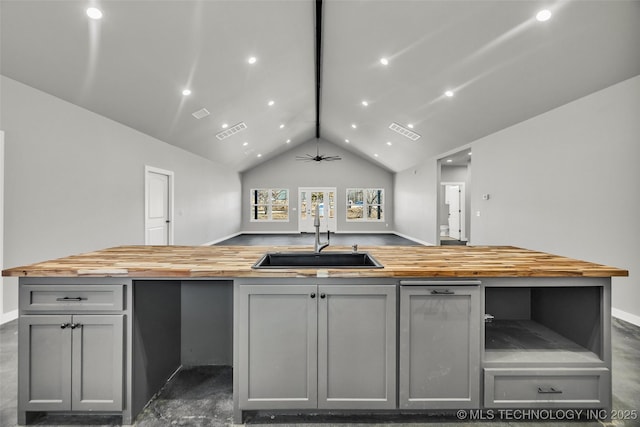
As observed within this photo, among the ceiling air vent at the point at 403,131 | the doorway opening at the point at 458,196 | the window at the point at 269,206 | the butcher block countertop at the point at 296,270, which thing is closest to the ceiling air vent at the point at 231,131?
the ceiling air vent at the point at 403,131

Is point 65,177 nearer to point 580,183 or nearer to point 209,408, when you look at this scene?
point 209,408

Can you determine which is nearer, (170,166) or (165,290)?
(165,290)

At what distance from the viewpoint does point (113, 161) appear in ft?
15.5

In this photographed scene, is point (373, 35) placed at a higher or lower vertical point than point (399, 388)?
higher

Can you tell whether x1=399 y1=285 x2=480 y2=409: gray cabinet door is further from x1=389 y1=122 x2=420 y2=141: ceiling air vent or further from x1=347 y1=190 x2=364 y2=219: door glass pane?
x1=347 y1=190 x2=364 y2=219: door glass pane

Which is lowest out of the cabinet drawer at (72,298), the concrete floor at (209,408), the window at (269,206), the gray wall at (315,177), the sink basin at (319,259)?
the concrete floor at (209,408)

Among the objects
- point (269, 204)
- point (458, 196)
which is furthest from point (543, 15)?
point (269, 204)

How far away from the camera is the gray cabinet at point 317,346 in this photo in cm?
159

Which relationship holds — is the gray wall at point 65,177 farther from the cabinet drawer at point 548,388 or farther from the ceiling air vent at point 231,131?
the cabinet drawer at point 548,388

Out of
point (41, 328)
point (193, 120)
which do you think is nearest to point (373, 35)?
point (193, 120)

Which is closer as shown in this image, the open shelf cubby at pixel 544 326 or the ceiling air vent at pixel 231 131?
the open shelf cubby at pixel 544 326

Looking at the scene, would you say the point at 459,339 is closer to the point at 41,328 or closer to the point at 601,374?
the point at 601,374

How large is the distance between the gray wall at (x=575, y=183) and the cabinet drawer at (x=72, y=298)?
15.4 ft

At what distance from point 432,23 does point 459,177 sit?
784 cm
